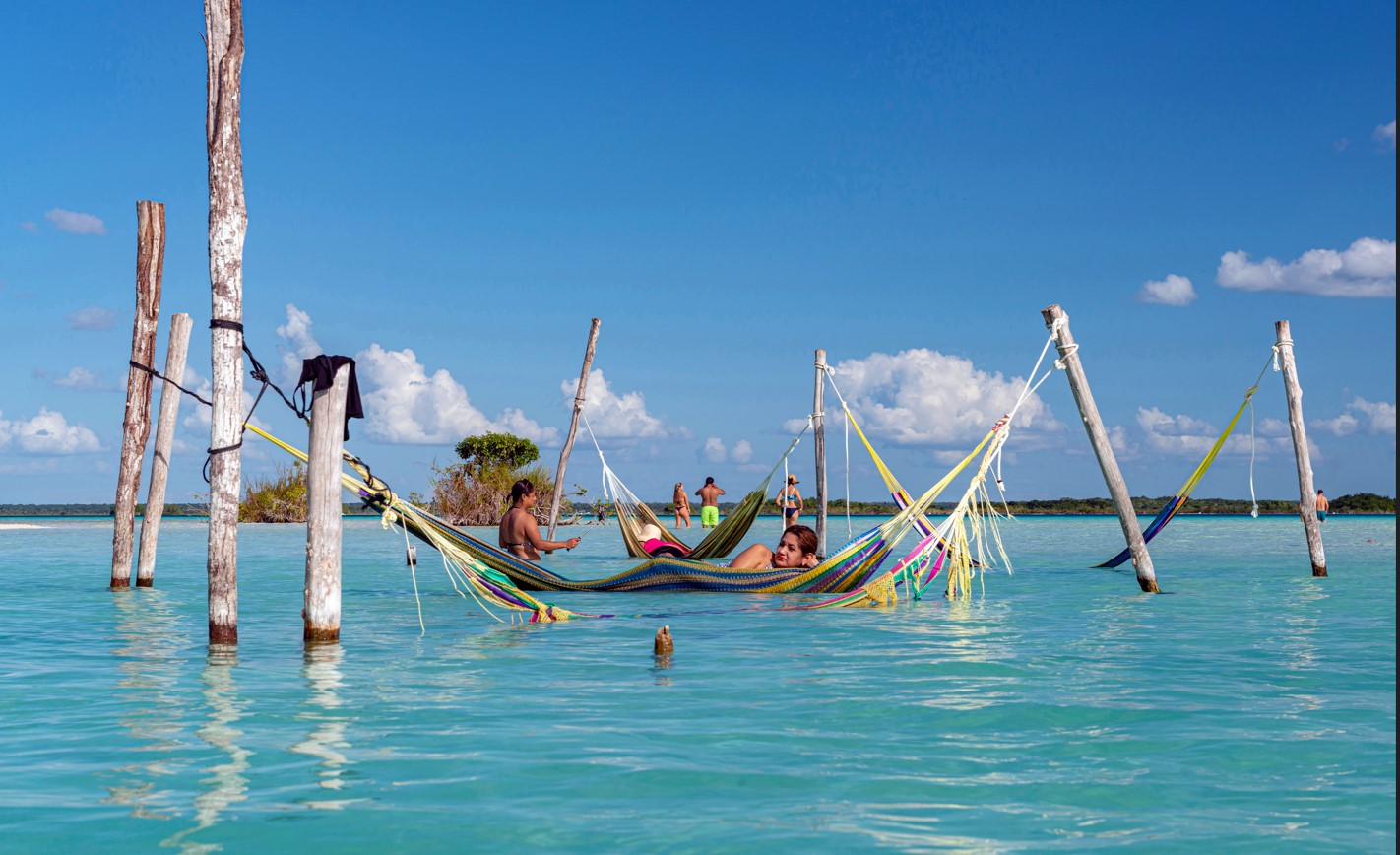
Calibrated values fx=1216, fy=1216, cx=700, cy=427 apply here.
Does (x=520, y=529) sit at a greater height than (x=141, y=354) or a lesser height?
lesser

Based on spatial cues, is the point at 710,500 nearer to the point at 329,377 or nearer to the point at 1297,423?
the point at 1297,423

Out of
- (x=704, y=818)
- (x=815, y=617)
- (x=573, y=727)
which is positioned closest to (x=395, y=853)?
(x=704, y=818)

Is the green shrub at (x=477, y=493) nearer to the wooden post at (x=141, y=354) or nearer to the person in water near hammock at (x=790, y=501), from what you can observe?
the person in water near hammock at (x=790, y=501)

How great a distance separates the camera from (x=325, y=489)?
6836 millimetres

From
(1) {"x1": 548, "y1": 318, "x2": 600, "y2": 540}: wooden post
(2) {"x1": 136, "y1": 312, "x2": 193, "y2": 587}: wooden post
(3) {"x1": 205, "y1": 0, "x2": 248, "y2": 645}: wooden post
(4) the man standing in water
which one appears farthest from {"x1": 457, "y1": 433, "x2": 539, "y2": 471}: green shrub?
(3) {"x1": 205, "y1": 0, "x2": 248, "y2": 645}: wooden post

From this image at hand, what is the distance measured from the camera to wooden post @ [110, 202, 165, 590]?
11203 mm

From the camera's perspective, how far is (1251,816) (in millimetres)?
3910

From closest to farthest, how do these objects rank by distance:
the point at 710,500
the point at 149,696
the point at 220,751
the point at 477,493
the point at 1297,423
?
the point at 220,751 → the point at 149,696 → the point at 1297,423 → the point at 710,500 → the point at 477,493

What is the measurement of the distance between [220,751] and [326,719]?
0.64 m

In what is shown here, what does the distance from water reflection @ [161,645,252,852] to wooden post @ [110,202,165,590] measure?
202 inches

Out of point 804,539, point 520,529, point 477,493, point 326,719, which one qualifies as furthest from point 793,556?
point 477,493

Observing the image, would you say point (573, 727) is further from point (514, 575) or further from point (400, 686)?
point (514, 575)

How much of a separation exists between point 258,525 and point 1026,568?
2544 centimetres

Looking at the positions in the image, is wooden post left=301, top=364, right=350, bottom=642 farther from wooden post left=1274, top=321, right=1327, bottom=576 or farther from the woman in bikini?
the woman in bikini
